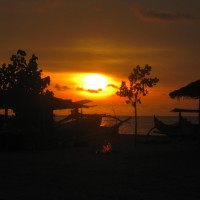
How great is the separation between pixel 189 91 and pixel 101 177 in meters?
7.98

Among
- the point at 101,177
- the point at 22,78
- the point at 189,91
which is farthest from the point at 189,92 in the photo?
the point at 22,78

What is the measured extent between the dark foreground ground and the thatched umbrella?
8.99 feet

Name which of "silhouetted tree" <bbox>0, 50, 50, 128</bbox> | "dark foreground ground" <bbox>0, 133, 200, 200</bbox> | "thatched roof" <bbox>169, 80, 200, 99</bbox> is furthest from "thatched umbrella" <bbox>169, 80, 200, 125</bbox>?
"silhouetted tree" <bbox>0, 50, 50, 128</bbox>

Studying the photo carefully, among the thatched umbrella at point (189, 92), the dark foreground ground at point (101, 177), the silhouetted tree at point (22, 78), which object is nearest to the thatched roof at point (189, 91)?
the thatched umbrella at point (189, 92)

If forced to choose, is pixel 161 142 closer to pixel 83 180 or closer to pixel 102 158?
pixel 102 158

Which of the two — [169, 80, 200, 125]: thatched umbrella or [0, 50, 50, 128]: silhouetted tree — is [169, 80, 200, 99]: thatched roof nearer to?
[169, 80, 200, 125]: thatched umbrella

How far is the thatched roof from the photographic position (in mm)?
18750

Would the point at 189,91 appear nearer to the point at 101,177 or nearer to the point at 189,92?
the point at 189,92

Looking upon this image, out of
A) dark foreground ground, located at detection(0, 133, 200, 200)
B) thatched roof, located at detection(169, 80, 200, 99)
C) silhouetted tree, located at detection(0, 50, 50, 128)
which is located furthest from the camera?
silhouetted tree, located at detection(0, 50, 50, 128)

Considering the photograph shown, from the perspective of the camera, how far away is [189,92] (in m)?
19.1

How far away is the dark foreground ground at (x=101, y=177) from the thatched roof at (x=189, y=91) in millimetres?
2739

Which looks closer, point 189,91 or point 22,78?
point 189,91

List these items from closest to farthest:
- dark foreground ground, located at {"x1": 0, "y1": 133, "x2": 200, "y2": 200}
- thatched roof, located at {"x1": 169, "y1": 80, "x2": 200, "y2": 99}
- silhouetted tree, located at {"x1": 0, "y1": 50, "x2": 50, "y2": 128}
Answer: dark foreground ground, located at {"x1": 0, "y1": 133, "x2": 200, "y2": 200}
thatched roof, located at {"x1": 169, "y1": 80, "x2": 200, "y2": 99}
silhouetted tree, located at {"x1": 0, "y1": 50, "x2": 50, "y2": 128}

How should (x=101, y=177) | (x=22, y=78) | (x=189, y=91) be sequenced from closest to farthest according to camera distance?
(x=101, y=177) → (x=189, y=91) → (x=22, y=78)
